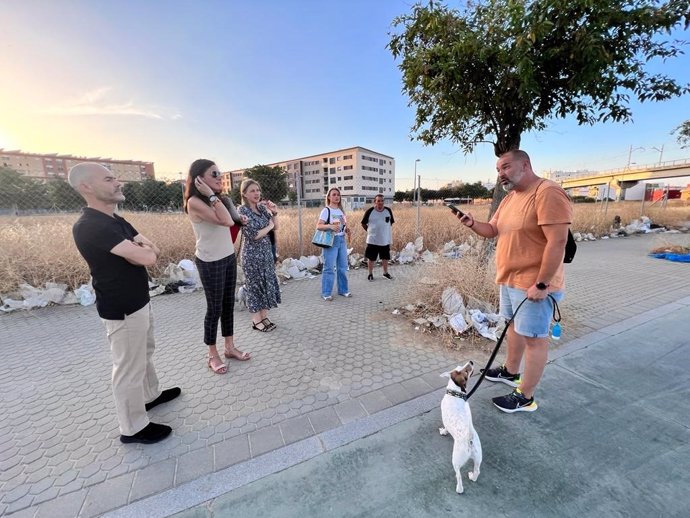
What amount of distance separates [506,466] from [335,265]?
12.4 feet

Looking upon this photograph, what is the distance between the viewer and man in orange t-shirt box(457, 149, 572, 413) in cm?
196

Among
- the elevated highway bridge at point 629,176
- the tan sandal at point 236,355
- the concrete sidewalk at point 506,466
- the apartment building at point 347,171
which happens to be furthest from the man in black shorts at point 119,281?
the apartment building at point 347,171

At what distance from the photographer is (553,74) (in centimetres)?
313

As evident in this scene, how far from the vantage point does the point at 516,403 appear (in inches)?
Answer: 92.5

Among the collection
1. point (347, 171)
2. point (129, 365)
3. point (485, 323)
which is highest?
point (347, 171)

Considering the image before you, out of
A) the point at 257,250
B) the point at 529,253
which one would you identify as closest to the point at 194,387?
the point at 257,250

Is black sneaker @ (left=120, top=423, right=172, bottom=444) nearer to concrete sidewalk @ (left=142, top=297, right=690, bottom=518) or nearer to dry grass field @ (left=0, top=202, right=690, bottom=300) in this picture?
concrete sidewalk @ (left=142, top=297, right=690, bottom=518)

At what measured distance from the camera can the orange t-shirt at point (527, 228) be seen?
195cm

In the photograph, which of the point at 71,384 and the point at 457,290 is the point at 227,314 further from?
the point at 457,290

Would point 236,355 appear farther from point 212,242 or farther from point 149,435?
point 212,242

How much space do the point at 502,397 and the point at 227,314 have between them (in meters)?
2.62

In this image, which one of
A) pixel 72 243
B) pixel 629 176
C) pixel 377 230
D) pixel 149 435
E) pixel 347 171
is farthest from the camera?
pixel 347 171

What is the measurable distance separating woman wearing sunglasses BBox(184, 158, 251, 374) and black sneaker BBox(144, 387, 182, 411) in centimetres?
40

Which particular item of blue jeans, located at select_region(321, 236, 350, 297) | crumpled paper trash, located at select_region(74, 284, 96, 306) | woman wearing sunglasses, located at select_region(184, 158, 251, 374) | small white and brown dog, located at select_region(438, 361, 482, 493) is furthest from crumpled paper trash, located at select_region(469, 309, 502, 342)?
crumpled paper trash, located at select_region(74, 284, 96, 306)
